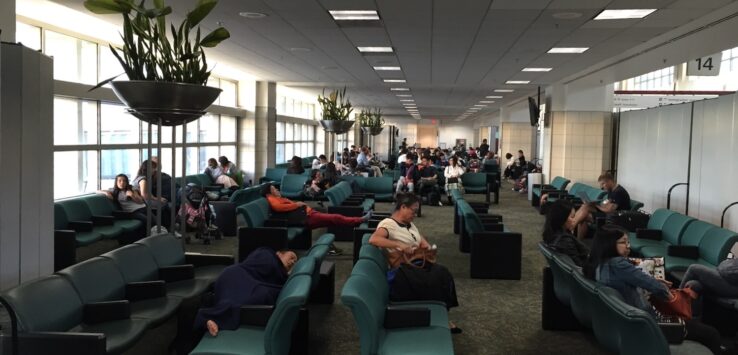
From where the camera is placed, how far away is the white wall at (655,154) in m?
9.83

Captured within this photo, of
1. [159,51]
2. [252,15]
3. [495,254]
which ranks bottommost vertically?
[495,254]

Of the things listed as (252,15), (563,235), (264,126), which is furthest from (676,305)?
(264,126)

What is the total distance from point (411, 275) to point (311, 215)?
4.30 m

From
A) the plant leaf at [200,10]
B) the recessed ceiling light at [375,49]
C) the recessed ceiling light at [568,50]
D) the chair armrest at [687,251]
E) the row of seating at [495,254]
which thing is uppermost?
the recessed ceiling light at [568,50]

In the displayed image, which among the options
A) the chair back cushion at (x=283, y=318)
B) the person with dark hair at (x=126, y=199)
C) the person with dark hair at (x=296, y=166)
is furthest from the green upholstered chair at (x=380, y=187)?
the chair back cushion at (x=283, y=318)

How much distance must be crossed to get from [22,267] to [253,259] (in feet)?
7.23

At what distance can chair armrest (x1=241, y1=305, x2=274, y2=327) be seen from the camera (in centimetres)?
400

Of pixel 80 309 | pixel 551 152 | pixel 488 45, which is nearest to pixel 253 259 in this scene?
pixel 80 309

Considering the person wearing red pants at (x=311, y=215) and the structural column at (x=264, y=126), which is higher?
the structural column at (x=264, y=126)

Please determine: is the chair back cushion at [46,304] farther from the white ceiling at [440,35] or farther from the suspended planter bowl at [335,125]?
the suspended planter bowl at [335,125]

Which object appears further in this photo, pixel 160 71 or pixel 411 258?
pixel 411 258

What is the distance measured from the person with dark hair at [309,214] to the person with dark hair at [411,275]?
3521mm

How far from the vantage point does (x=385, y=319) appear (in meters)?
4.09

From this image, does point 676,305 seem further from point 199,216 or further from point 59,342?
point 199,216
